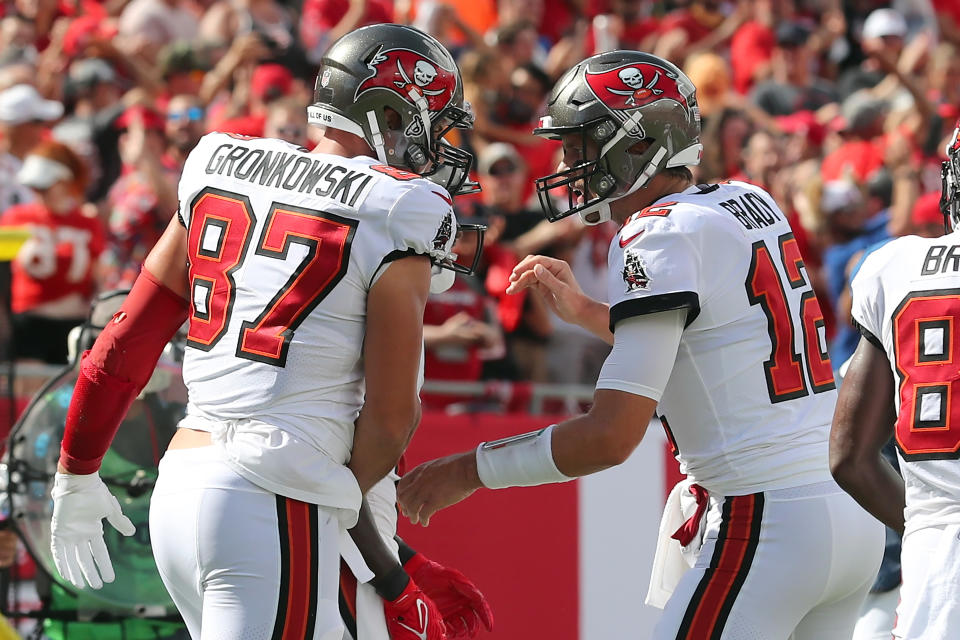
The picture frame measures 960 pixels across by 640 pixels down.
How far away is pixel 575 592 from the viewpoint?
21.1 feet

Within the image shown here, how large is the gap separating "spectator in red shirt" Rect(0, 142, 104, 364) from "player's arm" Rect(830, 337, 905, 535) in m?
4.96

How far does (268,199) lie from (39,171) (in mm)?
4676

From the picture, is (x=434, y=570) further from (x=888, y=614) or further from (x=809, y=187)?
(x=809, y=187)

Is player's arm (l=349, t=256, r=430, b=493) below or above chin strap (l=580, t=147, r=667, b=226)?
below

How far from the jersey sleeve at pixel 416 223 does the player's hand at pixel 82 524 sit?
1.10m

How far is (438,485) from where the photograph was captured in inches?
143

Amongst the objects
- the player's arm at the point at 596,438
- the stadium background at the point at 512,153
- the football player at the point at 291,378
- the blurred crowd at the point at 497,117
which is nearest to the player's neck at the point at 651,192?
the player's arm at the point at 596,438

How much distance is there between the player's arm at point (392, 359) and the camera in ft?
10.7

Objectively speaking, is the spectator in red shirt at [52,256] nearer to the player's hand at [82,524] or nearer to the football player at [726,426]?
the player's hand at [82,524]

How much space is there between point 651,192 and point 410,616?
1284 millimetres

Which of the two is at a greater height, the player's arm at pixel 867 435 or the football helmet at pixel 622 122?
the football helmet at pixel 622 122

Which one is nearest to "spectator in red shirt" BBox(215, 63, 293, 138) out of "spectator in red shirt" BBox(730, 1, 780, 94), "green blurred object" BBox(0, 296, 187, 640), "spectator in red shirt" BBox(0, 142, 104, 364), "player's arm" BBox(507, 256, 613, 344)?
"spectator in red shirt" BBox(0, 142, 104, 364)

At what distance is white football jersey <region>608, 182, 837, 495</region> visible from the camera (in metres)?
3.45

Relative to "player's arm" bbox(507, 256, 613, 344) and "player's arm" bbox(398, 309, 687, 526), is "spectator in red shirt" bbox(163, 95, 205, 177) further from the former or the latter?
"player's arm" bbox(398, 309, 687, 526)
